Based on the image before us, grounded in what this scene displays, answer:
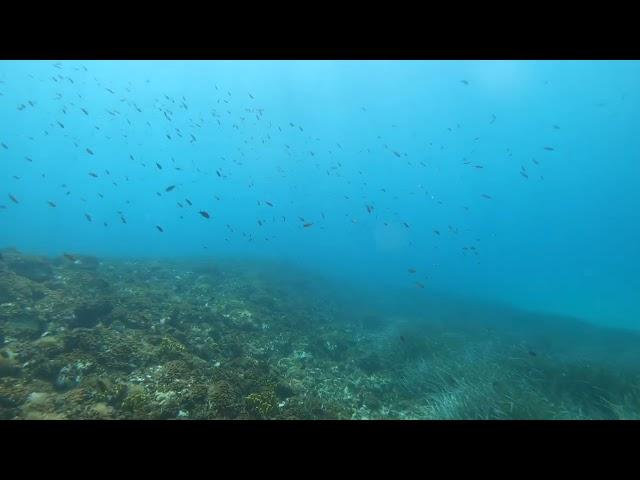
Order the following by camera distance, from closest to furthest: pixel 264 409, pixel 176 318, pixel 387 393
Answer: pixel 264 409 < pixel 387 393 < pixel 176 318

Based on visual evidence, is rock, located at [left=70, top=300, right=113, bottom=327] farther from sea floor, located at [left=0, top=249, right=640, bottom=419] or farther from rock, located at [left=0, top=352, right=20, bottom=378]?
rock, located at [left=0, top=352, right=20, bottom=378]

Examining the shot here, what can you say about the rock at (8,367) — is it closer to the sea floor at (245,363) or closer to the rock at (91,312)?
the sea floor at (245,363)

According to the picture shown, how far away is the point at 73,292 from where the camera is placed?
13.6 meters

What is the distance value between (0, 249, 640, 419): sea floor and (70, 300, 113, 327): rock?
0.15ft

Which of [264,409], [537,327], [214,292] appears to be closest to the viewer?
[264,409]

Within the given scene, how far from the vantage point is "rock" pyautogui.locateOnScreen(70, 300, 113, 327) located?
37.2 feet

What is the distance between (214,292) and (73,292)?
A: 6.54m

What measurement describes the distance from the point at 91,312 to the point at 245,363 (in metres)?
5.86

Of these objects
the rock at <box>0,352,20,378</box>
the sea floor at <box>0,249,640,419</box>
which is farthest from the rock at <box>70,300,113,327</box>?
the rock at <box>0,352,20,378</box>
